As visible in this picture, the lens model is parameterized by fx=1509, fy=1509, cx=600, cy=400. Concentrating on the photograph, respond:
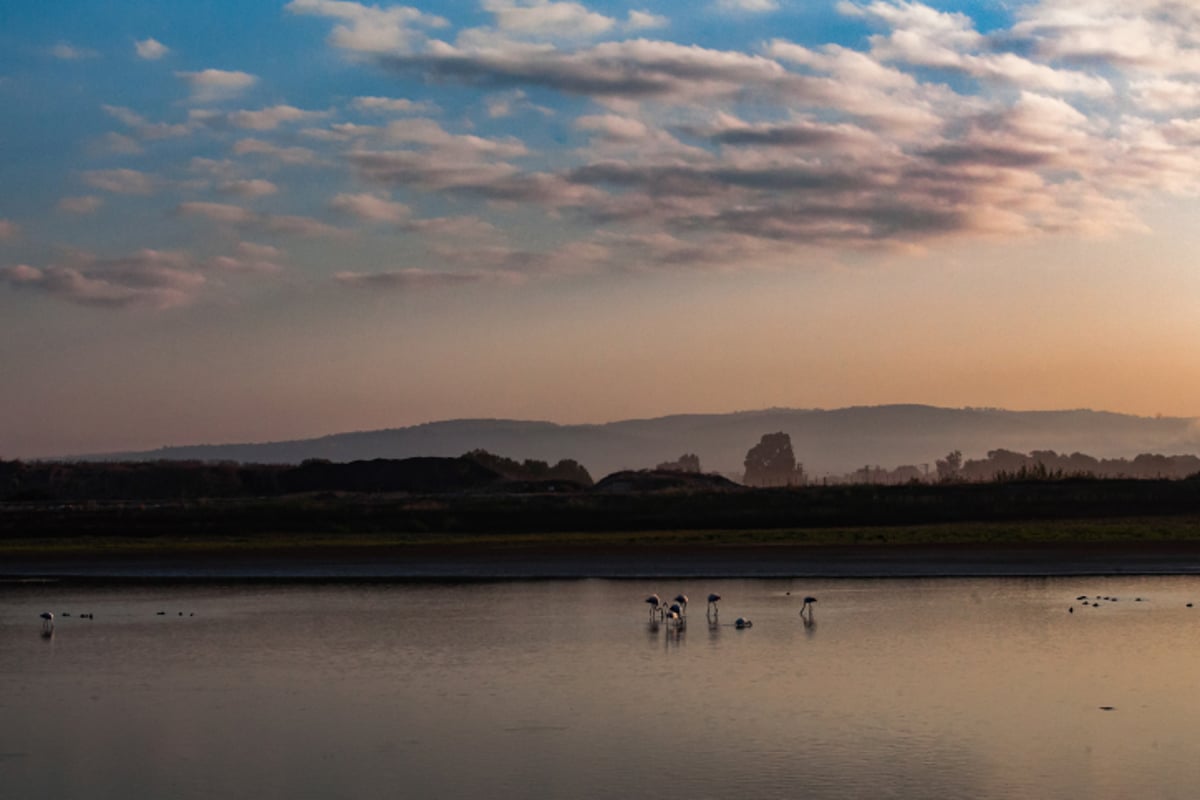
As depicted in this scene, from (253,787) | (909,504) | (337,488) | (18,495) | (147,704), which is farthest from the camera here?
(337,488)

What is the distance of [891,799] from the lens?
1555 centimetres

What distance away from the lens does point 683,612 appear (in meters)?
33.3

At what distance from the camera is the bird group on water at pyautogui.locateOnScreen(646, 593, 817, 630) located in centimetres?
3234

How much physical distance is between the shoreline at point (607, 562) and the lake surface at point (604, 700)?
952 centimetres

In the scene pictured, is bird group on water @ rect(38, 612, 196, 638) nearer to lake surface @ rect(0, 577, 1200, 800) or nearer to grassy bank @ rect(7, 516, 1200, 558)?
lake surface @ rect(0, 577, 1200, 800)

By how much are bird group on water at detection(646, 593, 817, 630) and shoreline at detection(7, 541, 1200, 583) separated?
1194 cm

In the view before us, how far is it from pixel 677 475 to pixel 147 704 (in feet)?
256

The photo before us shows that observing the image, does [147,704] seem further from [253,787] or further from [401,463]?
[401,463]

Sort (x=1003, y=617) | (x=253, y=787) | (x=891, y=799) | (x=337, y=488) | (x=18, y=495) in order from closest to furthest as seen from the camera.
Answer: (x=891, y=799)
(x=253, y=787)
(x=1003, y=617)
(x=18, y=495)
(x=337, y=488)

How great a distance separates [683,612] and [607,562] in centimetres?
1756

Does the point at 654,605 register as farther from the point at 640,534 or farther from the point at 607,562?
the point at 640,534

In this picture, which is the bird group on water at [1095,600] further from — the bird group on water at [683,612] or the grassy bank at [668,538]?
the grassy bank at [668,538]

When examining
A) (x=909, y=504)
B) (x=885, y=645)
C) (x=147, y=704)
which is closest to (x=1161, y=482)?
(x=909, y=504)

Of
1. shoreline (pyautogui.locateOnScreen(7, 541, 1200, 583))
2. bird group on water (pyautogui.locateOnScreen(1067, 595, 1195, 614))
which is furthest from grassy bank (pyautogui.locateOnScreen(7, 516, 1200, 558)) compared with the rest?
bird group on water (pyautogui.locateOnScreen(1067, 595, 1195, 614))
